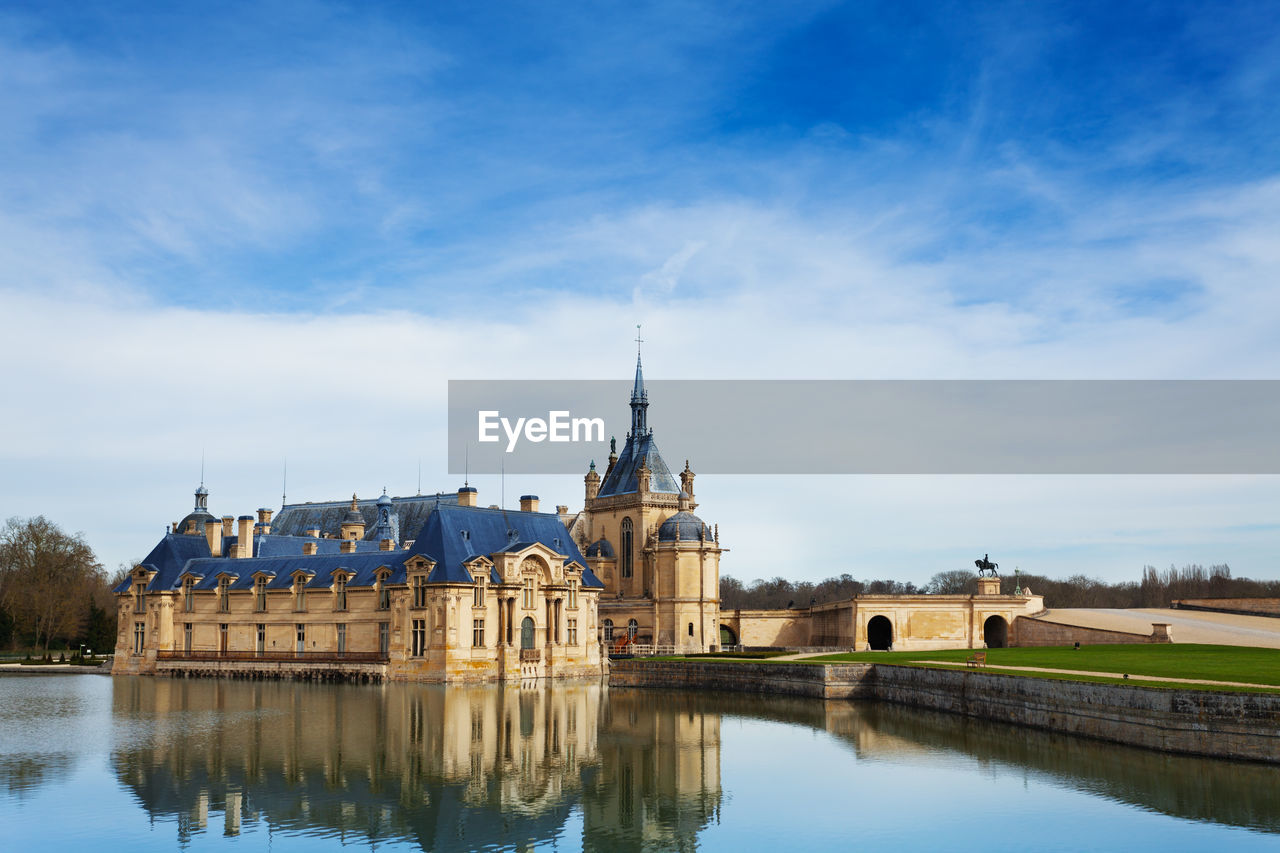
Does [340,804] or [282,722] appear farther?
[282,722]

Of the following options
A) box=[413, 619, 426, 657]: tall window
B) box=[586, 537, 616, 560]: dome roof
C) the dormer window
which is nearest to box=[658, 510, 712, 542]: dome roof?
box=[586, 537, 616, 560]: dome roof

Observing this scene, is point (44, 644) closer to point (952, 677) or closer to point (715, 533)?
point (715, 533)

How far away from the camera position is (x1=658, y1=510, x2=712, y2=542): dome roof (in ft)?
247

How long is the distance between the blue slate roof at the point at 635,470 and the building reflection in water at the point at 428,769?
114 ft

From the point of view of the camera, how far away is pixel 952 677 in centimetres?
4247

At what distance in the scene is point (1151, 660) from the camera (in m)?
43.7

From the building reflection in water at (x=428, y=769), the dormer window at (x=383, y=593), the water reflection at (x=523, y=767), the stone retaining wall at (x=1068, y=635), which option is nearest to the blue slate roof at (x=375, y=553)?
the dormer window at (x=383, y=593)

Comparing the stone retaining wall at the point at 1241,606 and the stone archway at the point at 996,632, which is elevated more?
the stone retaining wall at the point at 1241,606

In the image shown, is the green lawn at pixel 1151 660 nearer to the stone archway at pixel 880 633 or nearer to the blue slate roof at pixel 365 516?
the stone archway at pixel 880 633

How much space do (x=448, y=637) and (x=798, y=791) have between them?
104 ft

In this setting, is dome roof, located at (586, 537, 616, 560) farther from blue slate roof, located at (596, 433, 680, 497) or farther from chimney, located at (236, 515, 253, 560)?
chimney, located at (236, 515, 253, 560)

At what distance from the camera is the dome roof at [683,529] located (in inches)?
2960

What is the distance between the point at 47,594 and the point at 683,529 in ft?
159

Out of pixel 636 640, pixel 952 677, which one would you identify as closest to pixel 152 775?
pixel 952 677
